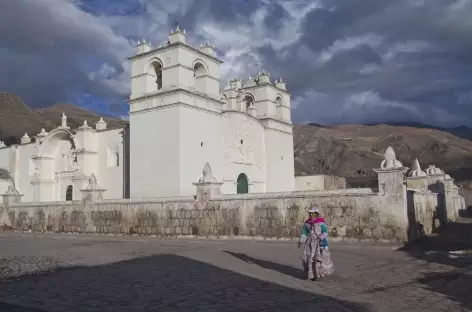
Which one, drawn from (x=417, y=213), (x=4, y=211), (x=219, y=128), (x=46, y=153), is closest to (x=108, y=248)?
(x=417, y=213)

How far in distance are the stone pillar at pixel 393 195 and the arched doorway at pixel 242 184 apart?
1360 centimetres

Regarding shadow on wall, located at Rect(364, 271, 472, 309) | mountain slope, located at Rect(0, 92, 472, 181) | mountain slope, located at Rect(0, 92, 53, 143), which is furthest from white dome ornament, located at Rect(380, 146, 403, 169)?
mountain slope, located at Rect(0, 92, 53, 143)

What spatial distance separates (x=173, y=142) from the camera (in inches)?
854

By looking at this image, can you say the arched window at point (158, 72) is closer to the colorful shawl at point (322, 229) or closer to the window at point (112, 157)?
the window at point (112, 157)

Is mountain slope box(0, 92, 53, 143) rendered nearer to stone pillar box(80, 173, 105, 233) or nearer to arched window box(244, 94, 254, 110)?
arched window box(244, 94, 254, 110)

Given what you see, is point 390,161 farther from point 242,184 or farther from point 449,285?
point 242,184

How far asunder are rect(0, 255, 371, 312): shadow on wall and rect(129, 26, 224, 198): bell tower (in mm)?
12641

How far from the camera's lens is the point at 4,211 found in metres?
25.5

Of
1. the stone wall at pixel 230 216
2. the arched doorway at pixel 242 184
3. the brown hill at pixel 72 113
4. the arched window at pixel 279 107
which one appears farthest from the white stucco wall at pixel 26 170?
the brown hill at pixel 72 113

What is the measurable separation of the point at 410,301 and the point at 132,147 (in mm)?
19066

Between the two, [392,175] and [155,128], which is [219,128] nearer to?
[155,128]

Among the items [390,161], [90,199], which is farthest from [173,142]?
[390,161]

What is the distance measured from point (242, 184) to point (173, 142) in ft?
20.5

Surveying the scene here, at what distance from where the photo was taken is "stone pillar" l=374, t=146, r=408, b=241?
41.0 ft
